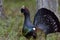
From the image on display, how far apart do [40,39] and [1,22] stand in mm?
2657

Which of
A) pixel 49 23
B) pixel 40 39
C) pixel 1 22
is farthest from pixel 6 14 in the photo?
pixel 40 39

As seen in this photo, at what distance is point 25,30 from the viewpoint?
7.89 metres

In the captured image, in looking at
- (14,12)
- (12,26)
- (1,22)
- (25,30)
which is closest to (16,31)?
(12,26)

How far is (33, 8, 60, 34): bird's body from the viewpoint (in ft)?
28.0

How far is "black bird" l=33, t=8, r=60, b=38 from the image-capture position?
28.0ft

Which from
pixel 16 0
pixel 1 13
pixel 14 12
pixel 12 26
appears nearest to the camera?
pixel 12 26

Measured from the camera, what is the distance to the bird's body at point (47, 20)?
8523 mm

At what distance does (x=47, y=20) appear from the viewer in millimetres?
8617

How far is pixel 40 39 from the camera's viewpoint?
25.5 feet

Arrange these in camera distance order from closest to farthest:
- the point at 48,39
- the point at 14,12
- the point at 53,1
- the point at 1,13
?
1. the point at 48,39
2. the point at 53,1
3. the point at 1,13
4. the point at 14,12

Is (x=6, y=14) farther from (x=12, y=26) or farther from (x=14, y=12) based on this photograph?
(x=12, y=26)

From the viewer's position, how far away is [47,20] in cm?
862

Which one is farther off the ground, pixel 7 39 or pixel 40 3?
pixel 40 3

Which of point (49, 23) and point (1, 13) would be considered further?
point (1, 13)
